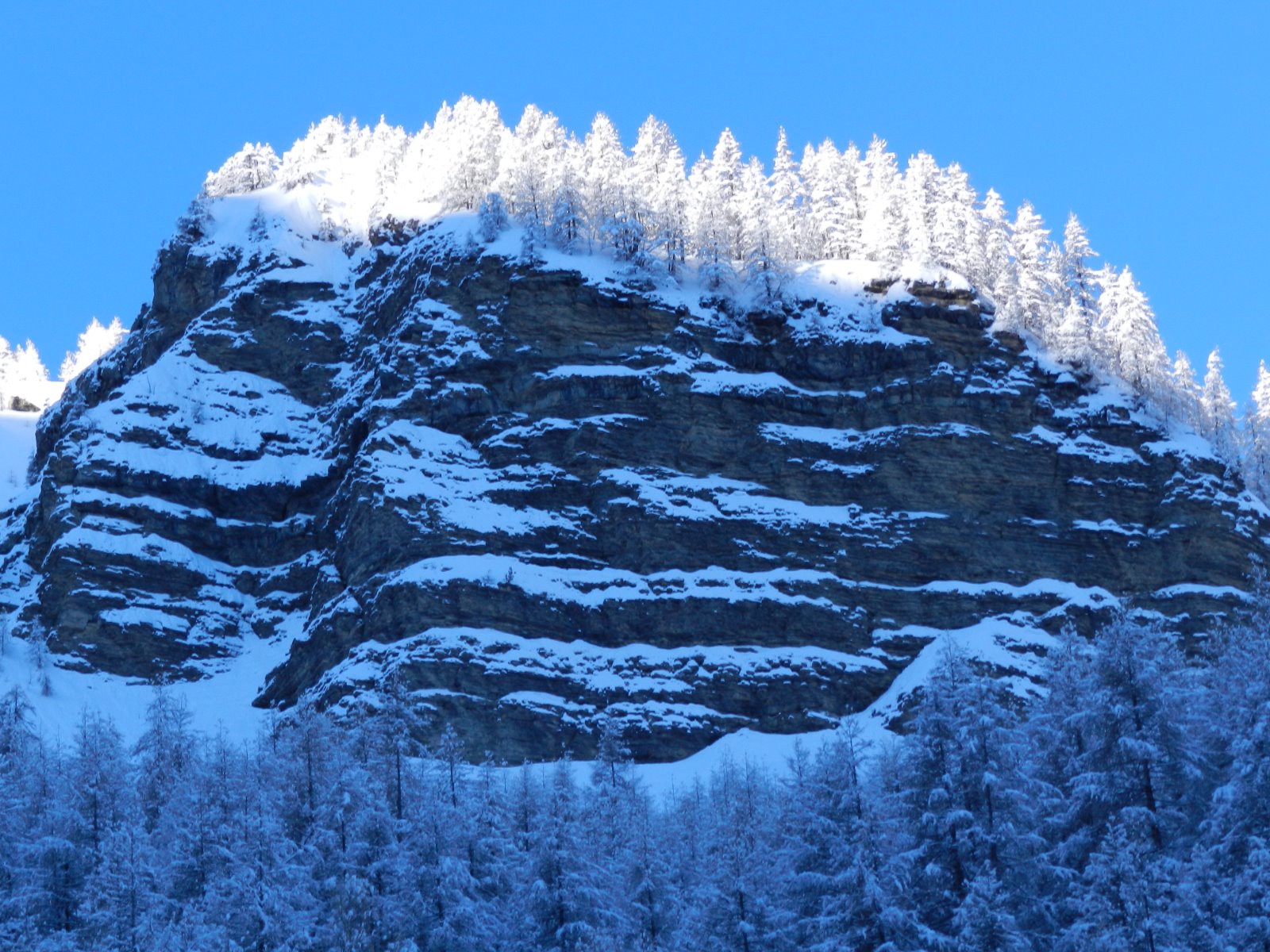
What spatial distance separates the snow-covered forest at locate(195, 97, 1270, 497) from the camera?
372 feet

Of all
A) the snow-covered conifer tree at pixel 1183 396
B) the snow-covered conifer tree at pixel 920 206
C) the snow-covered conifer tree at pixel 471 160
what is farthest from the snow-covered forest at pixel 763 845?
the snow-covered conifer tree at pixel 471 160

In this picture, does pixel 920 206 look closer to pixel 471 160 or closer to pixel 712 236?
pixel 712 236

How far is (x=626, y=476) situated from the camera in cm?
10294

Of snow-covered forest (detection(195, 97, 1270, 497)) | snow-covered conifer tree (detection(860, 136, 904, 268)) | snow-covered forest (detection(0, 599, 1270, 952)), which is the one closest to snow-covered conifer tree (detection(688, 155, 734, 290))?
snow-covered forest (detection(195, 97, 1270, 497))

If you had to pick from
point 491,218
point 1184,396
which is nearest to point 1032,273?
point 1184,396

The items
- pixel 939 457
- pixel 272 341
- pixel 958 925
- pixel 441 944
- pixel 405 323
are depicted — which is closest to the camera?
pixel 958 925

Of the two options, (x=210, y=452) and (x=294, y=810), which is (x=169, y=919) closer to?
(x=294, y=810)

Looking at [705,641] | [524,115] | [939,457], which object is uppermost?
[524,115]

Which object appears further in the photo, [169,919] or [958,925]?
[169,919]

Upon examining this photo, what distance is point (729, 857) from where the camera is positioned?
50.2 metres

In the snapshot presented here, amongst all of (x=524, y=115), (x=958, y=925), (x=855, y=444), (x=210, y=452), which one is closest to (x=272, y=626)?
(x=210, y=452)

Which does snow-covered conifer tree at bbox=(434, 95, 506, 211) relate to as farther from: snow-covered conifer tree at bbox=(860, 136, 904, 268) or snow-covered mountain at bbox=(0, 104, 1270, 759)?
snow-covered conifer tree at bbox=(860, 136, 904, 268)

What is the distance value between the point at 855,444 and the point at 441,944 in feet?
204

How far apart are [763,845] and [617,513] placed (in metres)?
50.5
